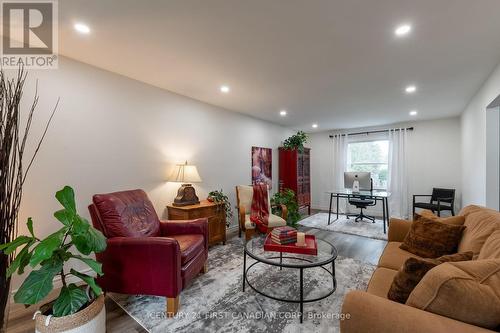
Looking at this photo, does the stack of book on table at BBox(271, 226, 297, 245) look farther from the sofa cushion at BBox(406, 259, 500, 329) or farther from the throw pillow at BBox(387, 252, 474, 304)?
the sofa cushion at BBox(406, 259, 500, 329)

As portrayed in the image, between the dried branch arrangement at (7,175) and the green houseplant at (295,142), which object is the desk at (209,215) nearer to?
the dried branch arrangement at (7,175)

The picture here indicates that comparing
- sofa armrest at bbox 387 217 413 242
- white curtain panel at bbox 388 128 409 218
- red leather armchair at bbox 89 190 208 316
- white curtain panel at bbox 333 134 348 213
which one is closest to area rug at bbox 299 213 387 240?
white curtain panel at bbox 388 128 409 218

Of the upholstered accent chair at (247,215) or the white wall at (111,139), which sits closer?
the white wall at (111,139)

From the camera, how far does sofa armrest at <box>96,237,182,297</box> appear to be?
191 cm

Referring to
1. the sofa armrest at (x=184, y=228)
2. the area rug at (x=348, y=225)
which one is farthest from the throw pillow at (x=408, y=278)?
the area rug at (x=348, y=225)

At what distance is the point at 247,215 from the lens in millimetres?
3928

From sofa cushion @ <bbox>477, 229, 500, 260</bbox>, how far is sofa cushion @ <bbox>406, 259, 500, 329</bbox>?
0.35 meters

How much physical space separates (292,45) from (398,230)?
2265 mm

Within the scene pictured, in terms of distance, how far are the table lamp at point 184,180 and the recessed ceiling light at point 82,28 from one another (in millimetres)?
1842

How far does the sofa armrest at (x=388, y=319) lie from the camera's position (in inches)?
35.4

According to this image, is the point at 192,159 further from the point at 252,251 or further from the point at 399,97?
the point at 399,97

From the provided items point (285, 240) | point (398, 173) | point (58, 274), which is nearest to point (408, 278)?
point (285, 240)

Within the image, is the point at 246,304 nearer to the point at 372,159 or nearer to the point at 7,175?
the point at 7,175

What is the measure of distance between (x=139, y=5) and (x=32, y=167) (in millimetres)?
1822
